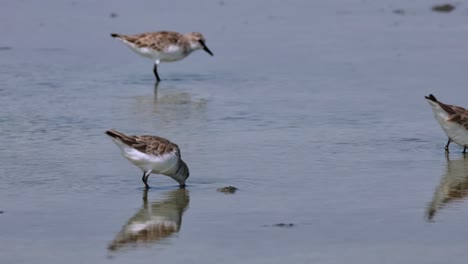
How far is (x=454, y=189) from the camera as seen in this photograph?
42.3 feet

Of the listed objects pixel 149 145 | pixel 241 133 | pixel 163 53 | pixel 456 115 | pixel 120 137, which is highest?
pixel 163 53

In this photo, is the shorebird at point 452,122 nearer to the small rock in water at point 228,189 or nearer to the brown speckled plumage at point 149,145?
the small rock in water at point 228,189

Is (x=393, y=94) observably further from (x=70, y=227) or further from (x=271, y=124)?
(x=70, y=227)

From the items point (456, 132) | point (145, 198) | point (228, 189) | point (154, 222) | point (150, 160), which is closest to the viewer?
point (154, 222)

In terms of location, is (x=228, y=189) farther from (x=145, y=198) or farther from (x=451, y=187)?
(x=451, y=187)

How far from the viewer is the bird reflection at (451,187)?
39.7 feet

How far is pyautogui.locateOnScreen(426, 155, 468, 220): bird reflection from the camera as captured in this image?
12094mm

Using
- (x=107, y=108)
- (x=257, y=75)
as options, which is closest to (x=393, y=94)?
(x=257, y=75)

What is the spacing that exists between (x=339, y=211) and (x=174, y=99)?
24.4 feet

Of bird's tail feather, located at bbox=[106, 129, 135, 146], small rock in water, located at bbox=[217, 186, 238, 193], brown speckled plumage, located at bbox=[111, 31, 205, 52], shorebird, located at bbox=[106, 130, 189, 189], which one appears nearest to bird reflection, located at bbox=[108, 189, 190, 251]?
shorebird, located at bbox=[106, 130, 189, 189]

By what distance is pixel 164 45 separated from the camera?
21.3m

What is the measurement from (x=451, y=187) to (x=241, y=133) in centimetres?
361

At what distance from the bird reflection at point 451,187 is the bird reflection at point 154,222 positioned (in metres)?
2.46

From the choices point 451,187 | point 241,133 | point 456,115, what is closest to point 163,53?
point 241,133
